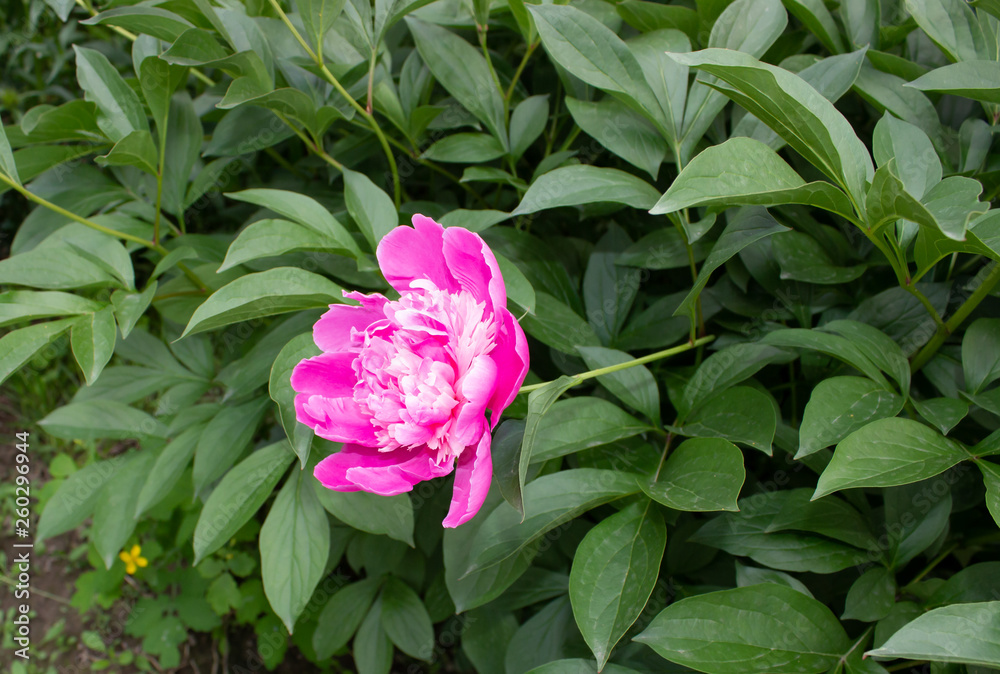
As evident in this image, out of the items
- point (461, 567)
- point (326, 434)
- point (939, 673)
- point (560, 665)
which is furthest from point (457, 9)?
point (939, 673)

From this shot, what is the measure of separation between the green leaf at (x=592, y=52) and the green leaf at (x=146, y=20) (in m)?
0.53

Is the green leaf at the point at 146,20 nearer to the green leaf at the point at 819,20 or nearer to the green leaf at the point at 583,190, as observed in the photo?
the green leaf at the point at 583,190

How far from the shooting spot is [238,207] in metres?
1.50

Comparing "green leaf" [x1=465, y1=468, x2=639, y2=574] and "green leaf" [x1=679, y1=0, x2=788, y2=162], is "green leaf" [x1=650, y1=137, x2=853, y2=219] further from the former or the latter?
"green leaf" [x1=465, y1=468, x2=639, y2=574]

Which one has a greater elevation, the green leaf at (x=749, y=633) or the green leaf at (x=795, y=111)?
the green leaf at (x=795, y=111)

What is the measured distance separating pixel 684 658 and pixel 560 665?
6.3 inches

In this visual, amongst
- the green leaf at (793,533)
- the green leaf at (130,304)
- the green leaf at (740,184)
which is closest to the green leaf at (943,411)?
the green leaf at (793,533)

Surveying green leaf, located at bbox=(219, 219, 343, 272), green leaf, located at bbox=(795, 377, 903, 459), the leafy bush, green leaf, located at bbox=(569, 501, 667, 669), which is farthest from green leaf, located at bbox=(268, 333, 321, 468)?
green leaf, located at bbox=(795, 377, 903, 459)

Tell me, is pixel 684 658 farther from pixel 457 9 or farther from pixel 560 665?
pixel 457 9

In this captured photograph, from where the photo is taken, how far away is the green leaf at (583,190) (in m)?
0.81

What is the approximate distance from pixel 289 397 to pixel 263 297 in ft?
0.41

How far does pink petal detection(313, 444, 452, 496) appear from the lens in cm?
65

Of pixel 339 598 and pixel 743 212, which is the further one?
pixel 339 598

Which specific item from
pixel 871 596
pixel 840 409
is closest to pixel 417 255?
pixel 840 409
